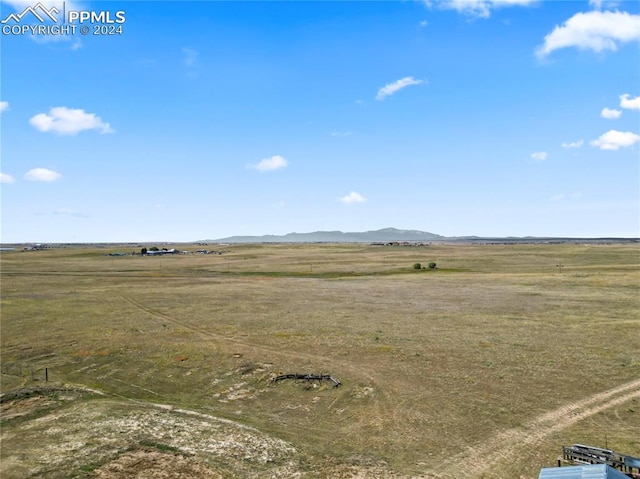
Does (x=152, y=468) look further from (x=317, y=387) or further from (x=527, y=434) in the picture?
(x=527, y=434)

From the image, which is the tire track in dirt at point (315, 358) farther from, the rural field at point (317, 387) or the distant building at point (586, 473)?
the distant building at point (586, 473)

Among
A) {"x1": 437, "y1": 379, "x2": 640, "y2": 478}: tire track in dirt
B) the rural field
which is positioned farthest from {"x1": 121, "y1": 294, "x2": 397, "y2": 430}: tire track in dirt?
{"x1": 437, "y1": 379, "x2": 640, "y2": 478}: tire track in dirt

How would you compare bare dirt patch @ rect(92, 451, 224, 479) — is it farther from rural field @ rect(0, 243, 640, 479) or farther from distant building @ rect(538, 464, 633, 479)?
distant building @ rect(538, 464, 633, 479)

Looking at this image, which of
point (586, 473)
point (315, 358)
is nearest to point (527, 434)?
point (586, 473)

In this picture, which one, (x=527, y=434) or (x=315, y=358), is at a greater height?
(x=315, y=358)

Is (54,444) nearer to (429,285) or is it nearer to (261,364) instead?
(261,364)

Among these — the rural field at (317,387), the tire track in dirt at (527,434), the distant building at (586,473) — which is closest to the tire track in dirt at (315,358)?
the rural field at (317,387)
